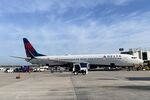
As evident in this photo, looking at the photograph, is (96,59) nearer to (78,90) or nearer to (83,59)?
(83,59)

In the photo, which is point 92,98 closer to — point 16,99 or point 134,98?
point 134,98

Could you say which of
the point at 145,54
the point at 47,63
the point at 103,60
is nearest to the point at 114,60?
the point at 103,60

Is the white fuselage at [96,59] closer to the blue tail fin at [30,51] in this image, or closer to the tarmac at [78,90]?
the blue tail fin at [30,51]

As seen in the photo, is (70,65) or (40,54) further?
(40,54)

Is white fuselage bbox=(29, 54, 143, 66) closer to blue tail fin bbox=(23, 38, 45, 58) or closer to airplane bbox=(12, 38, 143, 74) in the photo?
airplane bbox=(12, 38, 143, 74)

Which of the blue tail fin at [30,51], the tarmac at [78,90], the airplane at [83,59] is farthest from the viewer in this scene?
the blue tail fin at [30,51]

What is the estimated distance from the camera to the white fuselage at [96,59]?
78.9m

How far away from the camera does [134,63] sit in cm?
7969

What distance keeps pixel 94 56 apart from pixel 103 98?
64.4 metres

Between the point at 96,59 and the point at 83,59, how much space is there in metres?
3.69

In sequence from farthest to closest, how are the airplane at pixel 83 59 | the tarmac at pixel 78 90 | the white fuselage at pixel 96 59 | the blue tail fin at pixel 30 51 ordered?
the blue tail fin at pixel 30 51
the airplane at pixel 83 59
the white fuselage at pixel 96 59
the tarmac at pixel 78 90

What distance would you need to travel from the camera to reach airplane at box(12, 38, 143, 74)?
79.1 meters

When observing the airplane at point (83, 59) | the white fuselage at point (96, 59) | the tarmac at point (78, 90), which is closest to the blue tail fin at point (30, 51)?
the airplane at point (83, 59)

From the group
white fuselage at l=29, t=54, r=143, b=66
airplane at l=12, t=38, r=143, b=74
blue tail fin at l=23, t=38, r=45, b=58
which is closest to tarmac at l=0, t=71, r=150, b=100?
airplane at l=12, t=38, r=143, b=74
